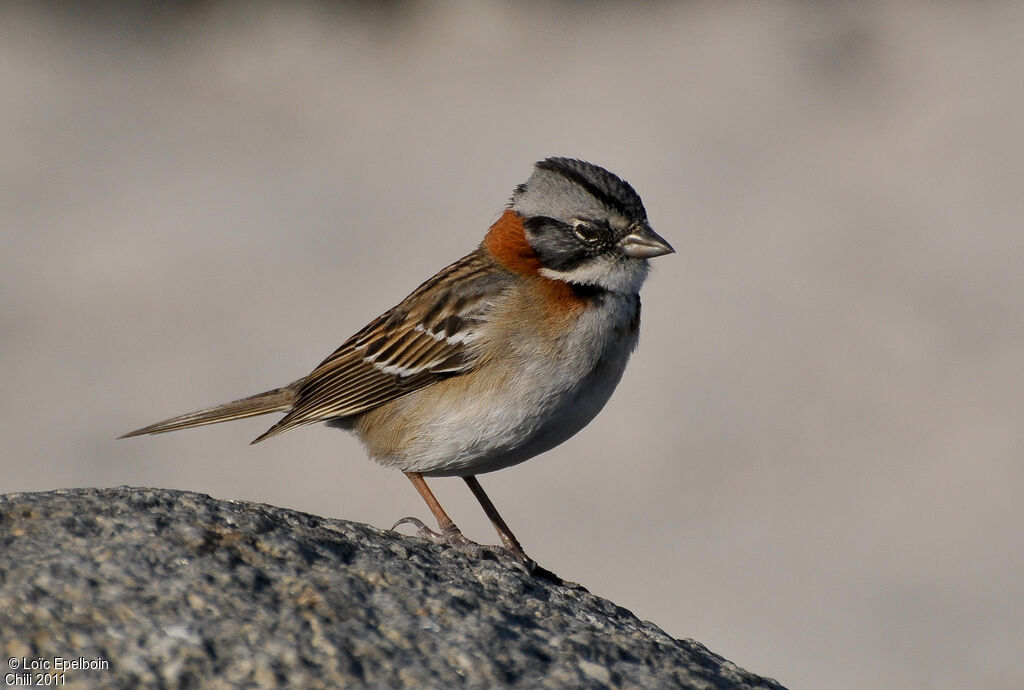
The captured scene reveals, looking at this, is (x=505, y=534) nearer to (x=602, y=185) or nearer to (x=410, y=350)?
(x=410, y=350)

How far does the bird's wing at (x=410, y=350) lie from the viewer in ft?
20.7

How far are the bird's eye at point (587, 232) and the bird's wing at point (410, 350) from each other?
1.38ft

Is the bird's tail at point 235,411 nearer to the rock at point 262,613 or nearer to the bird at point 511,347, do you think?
the bird at point 511,347

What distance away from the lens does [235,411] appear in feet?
23.8

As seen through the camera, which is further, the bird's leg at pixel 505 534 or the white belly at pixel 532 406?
the white belly at pixel 532 406

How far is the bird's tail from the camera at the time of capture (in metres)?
7.14

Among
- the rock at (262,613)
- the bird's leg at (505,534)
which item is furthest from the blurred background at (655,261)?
the rock at (262,613)

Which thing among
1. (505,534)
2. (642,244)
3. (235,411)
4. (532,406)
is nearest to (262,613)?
(532,406)

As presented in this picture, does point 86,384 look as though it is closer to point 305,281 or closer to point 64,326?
point 64,326

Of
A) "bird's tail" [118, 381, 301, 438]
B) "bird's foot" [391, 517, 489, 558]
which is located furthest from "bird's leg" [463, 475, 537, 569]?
"bird's tail" [118, 381, 301, 438]

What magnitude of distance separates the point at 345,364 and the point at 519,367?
129 cm

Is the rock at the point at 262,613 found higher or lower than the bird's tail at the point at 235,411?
lower

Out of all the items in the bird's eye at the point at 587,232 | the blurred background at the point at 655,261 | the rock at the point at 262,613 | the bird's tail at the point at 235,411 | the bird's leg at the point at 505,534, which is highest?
the blurred background at the point at 655,261

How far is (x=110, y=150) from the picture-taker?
1786 cm
